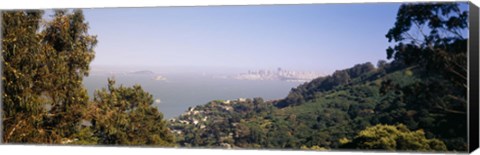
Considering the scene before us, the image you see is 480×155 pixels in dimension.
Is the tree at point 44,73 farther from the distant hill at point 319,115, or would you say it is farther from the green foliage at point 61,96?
the distant hill at point 319,115

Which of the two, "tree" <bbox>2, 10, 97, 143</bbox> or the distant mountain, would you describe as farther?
"tree" <bbox>2, 10, 97, 143</bbox>

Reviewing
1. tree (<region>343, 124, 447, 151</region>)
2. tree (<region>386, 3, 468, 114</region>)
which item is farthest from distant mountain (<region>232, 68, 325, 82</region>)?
tree (<region>386, 3, 468, 114</region>)

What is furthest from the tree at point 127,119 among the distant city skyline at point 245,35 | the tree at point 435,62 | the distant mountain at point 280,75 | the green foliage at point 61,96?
the tree at point 435,62

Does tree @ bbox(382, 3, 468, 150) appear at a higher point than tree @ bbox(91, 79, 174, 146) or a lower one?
higher

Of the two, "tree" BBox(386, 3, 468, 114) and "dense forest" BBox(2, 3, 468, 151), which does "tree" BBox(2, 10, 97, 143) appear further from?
"tree" BBox(386, 3, 468, 114)

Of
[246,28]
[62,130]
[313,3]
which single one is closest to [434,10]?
[313,3]

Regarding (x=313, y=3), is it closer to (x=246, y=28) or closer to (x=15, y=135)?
(x=246, y=28)
